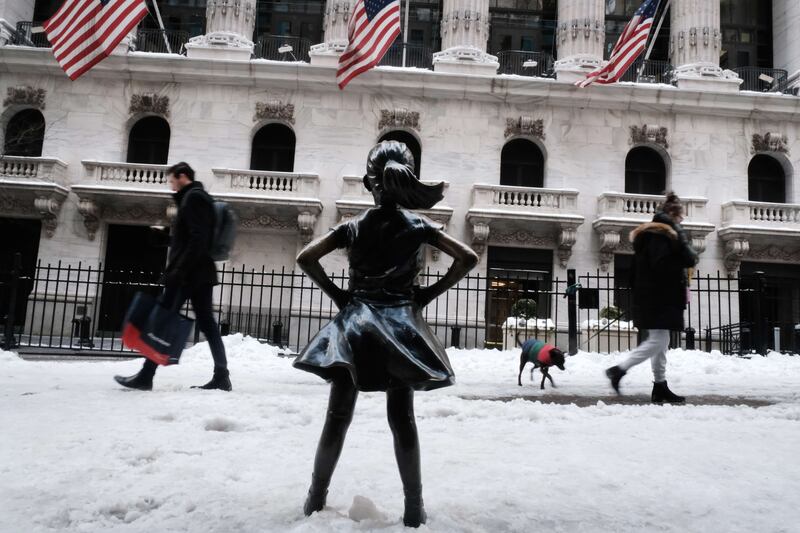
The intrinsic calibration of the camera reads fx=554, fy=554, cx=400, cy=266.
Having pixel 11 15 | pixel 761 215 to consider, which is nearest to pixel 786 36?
pixel 761 215

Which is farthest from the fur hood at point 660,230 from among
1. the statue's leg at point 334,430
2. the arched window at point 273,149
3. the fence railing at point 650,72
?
the fence railing at point 650,72

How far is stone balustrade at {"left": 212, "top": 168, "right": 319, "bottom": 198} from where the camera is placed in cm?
1798

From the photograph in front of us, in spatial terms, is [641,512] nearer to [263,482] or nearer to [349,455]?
[349,455]

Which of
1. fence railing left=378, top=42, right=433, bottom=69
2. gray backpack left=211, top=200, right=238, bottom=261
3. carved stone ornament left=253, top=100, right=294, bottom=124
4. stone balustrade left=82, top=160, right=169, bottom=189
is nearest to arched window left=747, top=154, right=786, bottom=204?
fence railing left=378, top=42, right=433, bottom=69

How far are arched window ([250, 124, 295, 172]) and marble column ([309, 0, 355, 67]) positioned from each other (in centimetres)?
267

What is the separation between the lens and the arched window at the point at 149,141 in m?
19.5

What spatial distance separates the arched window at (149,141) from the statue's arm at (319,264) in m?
19.1

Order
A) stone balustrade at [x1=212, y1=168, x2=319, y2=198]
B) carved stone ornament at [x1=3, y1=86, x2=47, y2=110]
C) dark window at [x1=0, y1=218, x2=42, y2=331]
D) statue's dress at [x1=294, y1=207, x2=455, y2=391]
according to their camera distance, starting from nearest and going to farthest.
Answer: statue's dress at [x1=294, y1=207, x2=455, y2=391], stone balustrade at [x1=212, y1=168, x2=319, y2=198], dark window at [x1=0, y1=218, x2=42, y2=331], carved stone ornament at [x1=3, y1=86, x2=47, y2=110]

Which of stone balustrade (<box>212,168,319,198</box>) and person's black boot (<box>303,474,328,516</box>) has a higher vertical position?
stone balustrade (<box>212,168,319,198</box>)

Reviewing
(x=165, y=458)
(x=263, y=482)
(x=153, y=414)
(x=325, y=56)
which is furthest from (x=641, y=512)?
(x=325, y=56)

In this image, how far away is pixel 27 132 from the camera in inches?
738

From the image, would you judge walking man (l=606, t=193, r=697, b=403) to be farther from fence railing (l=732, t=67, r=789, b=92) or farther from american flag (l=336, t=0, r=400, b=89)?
fence railing (l=732, t=67, r=789, b=92)

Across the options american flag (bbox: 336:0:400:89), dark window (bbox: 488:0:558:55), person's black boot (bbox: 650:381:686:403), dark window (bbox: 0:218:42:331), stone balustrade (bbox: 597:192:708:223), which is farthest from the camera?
dark window (bbox: 488:0:558:55)

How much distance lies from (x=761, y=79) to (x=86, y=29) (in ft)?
72.2
